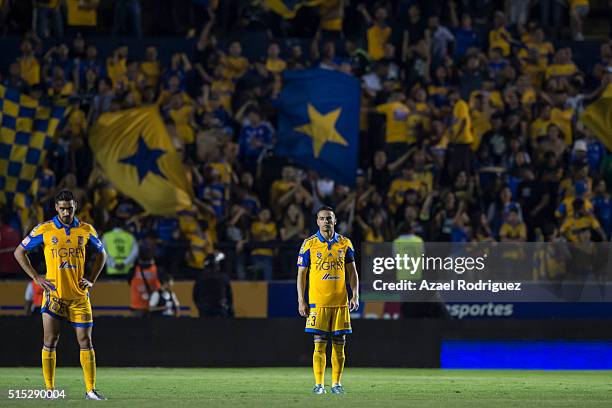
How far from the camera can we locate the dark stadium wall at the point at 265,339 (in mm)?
19594

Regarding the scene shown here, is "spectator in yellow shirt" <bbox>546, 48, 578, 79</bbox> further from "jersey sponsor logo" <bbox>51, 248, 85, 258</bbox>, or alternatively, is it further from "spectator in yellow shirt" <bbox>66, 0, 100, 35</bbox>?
"jersey sponsor logo" <bbox>51, 248, 85, 258</bbox>

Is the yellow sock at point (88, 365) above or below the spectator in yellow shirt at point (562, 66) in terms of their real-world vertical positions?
below

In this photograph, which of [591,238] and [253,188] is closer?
[591,238]

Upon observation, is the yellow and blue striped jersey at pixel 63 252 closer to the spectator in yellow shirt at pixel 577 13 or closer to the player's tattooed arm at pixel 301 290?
the player's tattooed arm at pixel 301 290

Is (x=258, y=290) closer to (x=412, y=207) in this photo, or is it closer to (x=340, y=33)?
(x=412, y=207)

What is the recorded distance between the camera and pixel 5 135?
2216 cm

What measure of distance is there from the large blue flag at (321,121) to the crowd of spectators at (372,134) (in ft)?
0.91

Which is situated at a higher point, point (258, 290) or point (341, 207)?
point (341, 207)

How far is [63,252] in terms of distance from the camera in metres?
12.7

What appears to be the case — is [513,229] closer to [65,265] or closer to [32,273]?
[65,265]

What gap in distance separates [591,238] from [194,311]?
22.3 feet

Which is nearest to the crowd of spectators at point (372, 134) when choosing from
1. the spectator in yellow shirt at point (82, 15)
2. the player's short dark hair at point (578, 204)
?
the player's short dark hair at point (578, 204)

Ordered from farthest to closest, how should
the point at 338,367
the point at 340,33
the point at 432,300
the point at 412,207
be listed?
the point at 340,33, the point at 412,207, the point at 432,300, the point at 338,367

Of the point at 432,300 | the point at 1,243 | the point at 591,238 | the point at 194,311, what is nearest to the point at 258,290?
the point at 194,311
